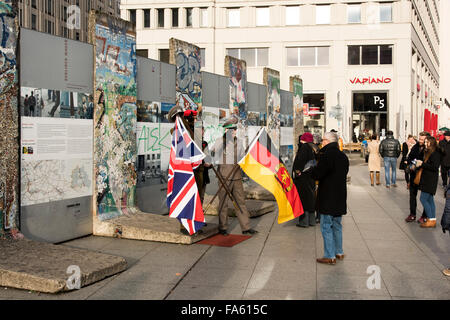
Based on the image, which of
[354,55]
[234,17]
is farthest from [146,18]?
[354,55]

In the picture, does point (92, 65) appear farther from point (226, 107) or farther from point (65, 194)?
point (226, 107)

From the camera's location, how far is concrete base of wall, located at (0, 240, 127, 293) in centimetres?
521

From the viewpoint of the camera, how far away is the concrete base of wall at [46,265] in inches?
205

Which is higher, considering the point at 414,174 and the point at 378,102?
the point at 378,102

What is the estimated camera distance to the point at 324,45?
142 feet

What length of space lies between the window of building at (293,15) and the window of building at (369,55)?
626cm

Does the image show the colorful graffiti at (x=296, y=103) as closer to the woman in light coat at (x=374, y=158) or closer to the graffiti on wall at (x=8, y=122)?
the woman in light coat at (x=374, y=158)

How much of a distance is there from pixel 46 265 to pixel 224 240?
3.09m

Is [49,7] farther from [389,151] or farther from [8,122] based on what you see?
[8,122]

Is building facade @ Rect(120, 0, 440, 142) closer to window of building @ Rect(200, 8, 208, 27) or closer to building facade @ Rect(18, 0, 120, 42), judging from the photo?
window of building @ Rect(200, 8, 208, 27)

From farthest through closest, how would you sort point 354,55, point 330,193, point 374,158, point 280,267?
point 354,55 → point 374,158 → point 330,193 → point 280,267

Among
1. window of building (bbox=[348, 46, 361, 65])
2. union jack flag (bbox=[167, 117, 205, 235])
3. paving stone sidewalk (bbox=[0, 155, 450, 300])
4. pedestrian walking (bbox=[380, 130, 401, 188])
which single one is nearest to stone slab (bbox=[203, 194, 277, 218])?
paving stone sidewalk (bbox=[0, 155, 450, 300])

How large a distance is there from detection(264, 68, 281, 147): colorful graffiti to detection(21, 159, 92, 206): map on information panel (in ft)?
27.3

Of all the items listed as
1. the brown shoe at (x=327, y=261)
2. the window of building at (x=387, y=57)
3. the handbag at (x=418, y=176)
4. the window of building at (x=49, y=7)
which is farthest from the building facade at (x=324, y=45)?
the brown shoe at (x=327, y=261)
